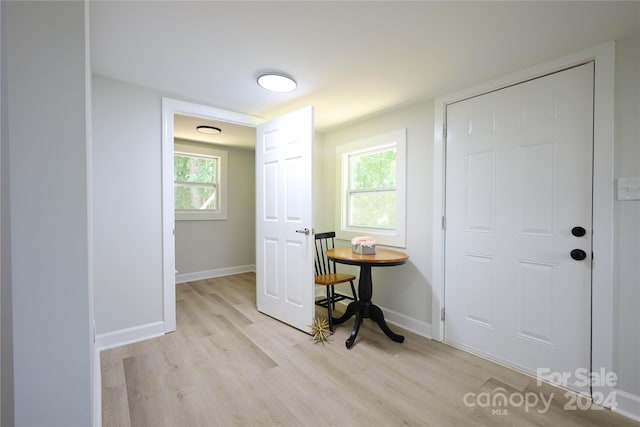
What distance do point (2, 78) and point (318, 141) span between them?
124 inches

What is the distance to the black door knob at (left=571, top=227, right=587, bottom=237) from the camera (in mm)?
1748

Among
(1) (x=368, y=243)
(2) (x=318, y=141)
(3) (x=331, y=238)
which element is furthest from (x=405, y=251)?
(2) (x=318, y=141)

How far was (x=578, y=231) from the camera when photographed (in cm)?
176

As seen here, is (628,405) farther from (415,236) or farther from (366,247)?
(366,247)

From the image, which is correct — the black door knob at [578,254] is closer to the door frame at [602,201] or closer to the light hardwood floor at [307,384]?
the door frame at [602,201]

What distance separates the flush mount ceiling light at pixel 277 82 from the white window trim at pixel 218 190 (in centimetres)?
263

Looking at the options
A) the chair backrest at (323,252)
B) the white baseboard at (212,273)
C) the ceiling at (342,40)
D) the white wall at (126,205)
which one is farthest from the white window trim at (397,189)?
the white baseboard at (212,273)

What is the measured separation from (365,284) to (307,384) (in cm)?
101

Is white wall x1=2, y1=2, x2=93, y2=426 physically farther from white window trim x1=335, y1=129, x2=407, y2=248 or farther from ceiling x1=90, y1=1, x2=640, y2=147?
white window trim x1=335, y1=129, x2=407, y2=248

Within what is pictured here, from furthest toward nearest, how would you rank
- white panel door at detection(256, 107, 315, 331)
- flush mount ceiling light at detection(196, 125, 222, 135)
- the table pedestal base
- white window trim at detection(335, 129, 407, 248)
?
flush mount ceiling light at detection(196, 125, 222, 135)
white window trim at detection(335, 129, 407, 248)
white panel door at detection(256, 107, 315, 331)
the table pedestal base

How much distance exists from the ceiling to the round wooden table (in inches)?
58.0

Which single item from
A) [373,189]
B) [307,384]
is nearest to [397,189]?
[373,189]

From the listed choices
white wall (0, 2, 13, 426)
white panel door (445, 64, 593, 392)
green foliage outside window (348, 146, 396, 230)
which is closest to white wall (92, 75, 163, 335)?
white wall (0, 2, 13, 426)

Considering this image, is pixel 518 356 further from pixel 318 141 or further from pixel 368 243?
pixel 318 141
